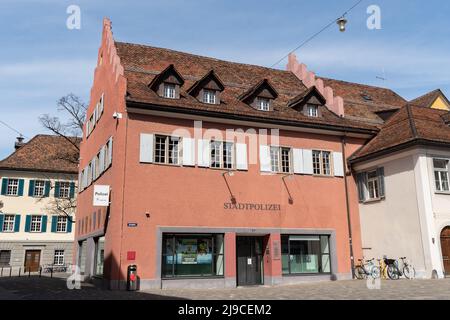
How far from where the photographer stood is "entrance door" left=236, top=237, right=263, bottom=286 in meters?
21.2

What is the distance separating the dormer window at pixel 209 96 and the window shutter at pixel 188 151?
95.1 inches

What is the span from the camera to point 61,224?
43.0 meters

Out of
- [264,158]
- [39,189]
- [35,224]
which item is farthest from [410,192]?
[39,189]

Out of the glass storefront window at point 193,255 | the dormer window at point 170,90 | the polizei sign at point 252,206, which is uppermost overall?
the dormer window at point 170,90

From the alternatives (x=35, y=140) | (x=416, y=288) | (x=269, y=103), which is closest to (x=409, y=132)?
(x=269, y=103)

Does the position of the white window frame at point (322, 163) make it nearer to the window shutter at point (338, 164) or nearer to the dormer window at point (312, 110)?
the window shutter at point (338, 164)

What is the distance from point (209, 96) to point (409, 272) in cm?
1200

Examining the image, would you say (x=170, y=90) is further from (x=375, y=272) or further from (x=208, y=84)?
(x=375, y=272)

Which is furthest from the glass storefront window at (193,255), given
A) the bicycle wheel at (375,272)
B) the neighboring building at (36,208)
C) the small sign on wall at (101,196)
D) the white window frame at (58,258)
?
the white window frame at (58,258)

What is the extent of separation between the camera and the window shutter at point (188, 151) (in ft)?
66.2

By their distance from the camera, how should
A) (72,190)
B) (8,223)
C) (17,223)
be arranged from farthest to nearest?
(72,190) < (17,223) < (8,223)

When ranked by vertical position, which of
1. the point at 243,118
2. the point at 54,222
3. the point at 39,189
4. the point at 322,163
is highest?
the point at 39,189

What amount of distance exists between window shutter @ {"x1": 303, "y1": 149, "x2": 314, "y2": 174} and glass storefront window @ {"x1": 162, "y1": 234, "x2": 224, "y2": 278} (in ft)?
18.2

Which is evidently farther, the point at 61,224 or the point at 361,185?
the point at 61,224
